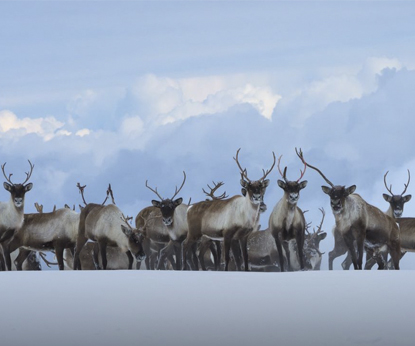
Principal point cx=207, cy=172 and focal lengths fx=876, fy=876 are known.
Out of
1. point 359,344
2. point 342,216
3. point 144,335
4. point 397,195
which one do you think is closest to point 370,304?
point 359,344

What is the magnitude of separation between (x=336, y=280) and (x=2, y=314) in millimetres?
4627

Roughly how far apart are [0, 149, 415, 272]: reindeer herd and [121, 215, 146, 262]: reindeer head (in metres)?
0.02

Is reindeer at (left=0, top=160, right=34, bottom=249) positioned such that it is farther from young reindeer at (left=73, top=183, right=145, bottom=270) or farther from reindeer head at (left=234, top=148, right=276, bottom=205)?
reindeer head at (left=234, top=148, right=276, bottom=205)

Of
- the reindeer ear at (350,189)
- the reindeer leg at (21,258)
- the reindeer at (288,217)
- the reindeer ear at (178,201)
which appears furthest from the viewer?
the reindeer leg at (21,258)

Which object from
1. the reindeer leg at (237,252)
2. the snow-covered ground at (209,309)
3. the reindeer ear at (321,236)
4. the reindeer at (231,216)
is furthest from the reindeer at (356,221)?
the reindeer ear at (321,236)

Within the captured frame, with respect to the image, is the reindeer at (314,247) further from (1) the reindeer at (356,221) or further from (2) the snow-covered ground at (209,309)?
(2) the snow-covered ground at (209,309)

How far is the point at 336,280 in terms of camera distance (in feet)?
38.6

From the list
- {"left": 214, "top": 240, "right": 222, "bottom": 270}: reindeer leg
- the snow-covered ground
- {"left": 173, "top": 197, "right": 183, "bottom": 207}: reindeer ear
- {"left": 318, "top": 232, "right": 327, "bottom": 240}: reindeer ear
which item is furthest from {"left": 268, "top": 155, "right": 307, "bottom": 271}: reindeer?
{"left": 318, "top": 232, "right": 327, "bottom": 240}: reindeer ear

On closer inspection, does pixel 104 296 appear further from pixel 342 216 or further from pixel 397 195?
pixel 397 195

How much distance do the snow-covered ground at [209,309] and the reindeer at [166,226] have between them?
571 cm

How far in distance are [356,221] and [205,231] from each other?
A: 3.37m

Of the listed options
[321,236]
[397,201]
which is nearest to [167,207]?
[397,201]

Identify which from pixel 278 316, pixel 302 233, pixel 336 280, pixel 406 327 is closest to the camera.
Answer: pixel 406 327

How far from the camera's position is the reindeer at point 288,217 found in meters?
16.5
